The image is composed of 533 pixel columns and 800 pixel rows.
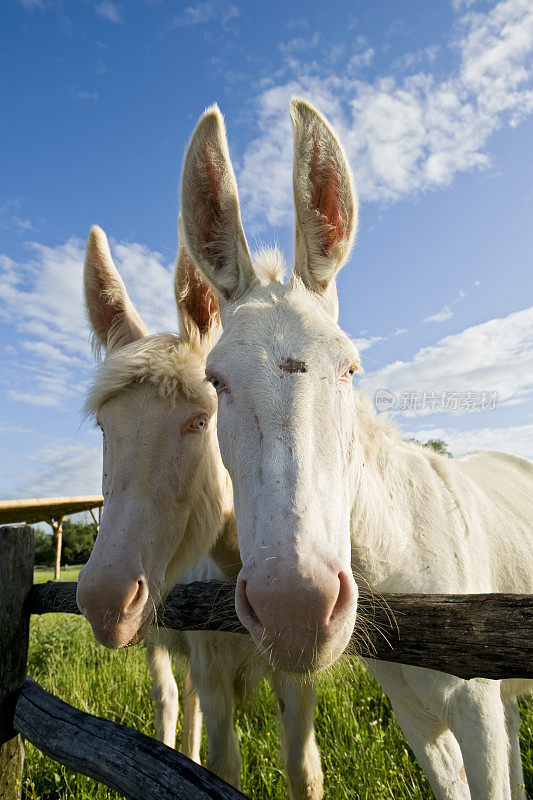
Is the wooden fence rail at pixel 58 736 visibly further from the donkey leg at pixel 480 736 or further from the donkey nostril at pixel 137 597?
the donkey leg at pixel 480 736

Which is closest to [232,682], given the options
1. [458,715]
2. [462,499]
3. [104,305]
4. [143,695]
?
[458,715]

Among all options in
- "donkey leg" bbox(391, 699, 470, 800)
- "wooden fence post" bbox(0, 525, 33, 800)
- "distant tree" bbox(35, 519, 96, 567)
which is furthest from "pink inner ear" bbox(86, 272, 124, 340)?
"distant tree" bbox(35, 519, 96, 567)

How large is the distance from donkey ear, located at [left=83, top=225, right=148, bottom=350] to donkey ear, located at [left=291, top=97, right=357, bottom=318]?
1454 mm

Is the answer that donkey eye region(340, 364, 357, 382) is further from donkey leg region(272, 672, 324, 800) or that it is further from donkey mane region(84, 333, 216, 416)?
donkey leg region(272, 672, 324, 800)

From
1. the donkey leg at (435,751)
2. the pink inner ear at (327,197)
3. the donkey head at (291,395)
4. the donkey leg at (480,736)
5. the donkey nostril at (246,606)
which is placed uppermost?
the pink inner ear at (327,197)

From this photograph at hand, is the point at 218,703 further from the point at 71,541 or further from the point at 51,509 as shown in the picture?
the point at 71,541

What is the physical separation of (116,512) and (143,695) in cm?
467

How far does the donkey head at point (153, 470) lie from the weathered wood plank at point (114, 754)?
43 centimetres

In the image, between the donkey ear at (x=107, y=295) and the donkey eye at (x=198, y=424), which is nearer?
→ the donkey eye at (x=198, y=424)

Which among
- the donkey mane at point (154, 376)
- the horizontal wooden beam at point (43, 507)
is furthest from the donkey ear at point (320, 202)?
the horizontal wooden beam at point (43, 507)

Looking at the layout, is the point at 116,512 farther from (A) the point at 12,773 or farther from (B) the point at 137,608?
(A) the point at 12,773

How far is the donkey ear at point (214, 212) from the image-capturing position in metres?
2.31

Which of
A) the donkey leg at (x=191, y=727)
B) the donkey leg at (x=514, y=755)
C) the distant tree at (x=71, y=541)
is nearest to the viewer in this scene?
the donkey leg at (x=514, y=755)

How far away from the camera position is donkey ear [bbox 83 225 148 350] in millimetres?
3184
